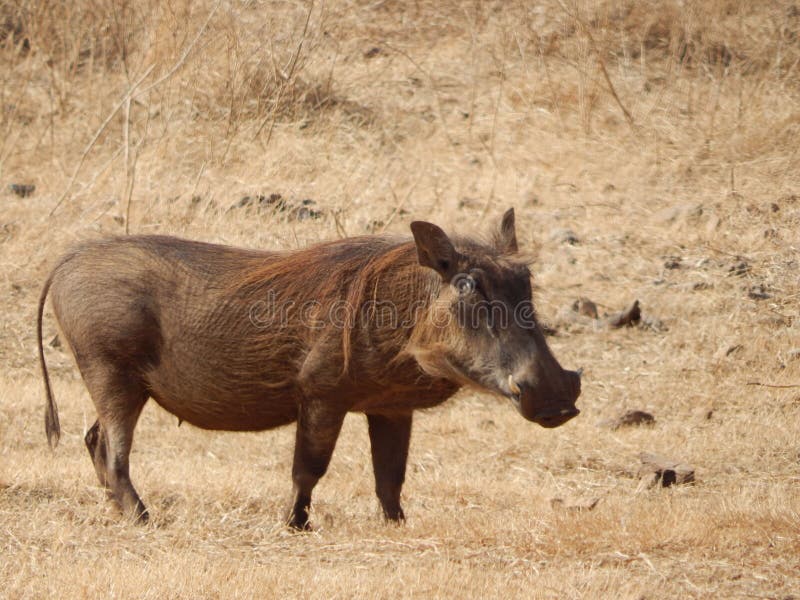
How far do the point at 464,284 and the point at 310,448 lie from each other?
91 cm

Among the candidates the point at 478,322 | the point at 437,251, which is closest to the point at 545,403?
the point at 478,322

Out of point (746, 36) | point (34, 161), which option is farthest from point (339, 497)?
point (746, 36)

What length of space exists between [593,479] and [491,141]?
5.54 metres

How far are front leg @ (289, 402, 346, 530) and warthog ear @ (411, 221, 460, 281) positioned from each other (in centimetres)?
69

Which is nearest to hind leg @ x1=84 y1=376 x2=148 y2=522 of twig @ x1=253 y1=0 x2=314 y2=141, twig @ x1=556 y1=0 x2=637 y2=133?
twig @ x1=253 y1=0 x2=314 y2=141

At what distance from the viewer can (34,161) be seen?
11.5 metres

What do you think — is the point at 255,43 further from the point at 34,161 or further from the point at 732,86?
the point at 732,86

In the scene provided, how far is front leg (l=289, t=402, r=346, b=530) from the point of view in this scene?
4.86 meters

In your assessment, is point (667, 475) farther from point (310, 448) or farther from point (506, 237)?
point (310, 448)

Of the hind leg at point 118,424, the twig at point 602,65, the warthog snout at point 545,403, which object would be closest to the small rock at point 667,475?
the warthog snout at point 545,403

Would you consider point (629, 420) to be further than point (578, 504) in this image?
Yes

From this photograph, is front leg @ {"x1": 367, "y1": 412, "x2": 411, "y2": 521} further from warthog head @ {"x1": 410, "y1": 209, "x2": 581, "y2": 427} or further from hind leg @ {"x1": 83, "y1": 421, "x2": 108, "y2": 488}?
hind leg @ {"x1": 83, "y1": 421, "x2": 108, "y2": 488}

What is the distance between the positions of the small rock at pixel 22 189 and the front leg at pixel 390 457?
21.5 feet

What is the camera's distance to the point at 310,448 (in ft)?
16.1
